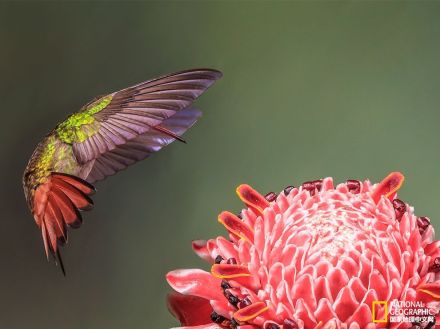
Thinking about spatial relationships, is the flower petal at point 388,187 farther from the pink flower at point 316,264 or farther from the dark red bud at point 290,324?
the dark red bud at point 290,324

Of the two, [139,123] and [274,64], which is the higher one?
[274,64]

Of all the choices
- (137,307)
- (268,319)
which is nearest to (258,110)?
(137,307)

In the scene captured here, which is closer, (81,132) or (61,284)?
(81,132)

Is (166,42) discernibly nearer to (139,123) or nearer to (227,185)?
(227,185)

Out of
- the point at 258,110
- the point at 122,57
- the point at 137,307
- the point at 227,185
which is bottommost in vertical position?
the point at 137,307

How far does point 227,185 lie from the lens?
103 cm

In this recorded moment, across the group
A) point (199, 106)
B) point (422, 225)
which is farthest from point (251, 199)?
point (199, 106)

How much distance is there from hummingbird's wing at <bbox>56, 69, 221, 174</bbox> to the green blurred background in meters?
0.29

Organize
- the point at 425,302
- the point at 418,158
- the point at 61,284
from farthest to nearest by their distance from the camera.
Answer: the point at 61,284, the point at 418,158, the point at 425,302

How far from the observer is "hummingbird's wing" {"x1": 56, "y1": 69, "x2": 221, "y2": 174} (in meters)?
0.64

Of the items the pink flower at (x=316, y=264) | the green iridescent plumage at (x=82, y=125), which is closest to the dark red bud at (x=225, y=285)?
the pink flower at (x=316, y=264)

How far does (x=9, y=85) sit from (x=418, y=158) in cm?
63

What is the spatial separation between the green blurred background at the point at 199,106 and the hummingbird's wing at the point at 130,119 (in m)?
0.29

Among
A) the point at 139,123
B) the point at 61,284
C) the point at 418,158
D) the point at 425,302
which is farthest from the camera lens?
the point at 61,284
